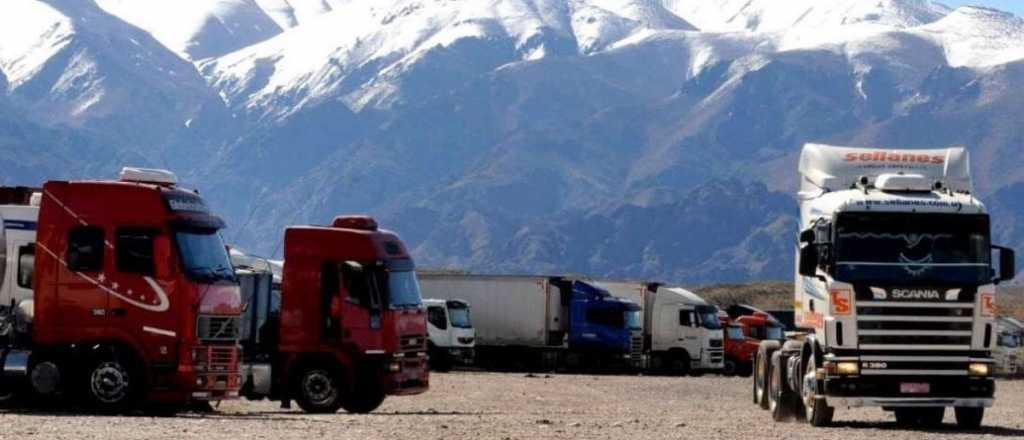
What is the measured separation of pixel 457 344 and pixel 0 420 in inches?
1718

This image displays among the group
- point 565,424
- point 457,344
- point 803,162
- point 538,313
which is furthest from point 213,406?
point 538,313

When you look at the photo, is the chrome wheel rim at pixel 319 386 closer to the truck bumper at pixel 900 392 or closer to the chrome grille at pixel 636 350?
the truck bumper at pixel 900 392

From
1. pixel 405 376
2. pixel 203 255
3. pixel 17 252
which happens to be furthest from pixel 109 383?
pixel 405 376

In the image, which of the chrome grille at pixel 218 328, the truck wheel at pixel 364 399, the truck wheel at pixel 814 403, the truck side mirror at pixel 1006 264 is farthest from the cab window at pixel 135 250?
the truck side mirror at pixel 1006 264

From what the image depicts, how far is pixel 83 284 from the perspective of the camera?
3400 centimetres

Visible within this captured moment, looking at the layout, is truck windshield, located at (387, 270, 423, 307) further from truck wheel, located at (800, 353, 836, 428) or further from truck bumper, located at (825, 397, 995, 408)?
truck bumper, located at (825, 397, 995, 408)

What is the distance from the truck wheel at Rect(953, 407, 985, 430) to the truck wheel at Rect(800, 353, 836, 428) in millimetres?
1937

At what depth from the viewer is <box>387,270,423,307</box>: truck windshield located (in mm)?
39219

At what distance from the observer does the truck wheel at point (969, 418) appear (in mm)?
33875

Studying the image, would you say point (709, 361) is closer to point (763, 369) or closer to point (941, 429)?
point (763, 369)

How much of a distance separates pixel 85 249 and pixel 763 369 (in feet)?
40.5

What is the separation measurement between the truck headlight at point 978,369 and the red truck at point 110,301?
1132 centimetres

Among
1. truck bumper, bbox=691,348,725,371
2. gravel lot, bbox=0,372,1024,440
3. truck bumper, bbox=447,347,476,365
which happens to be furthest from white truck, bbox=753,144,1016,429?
truck bumper, bbox=691,348,725,371

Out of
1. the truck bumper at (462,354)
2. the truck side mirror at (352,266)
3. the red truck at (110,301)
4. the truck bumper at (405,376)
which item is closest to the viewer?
the red truck at (110,301)
